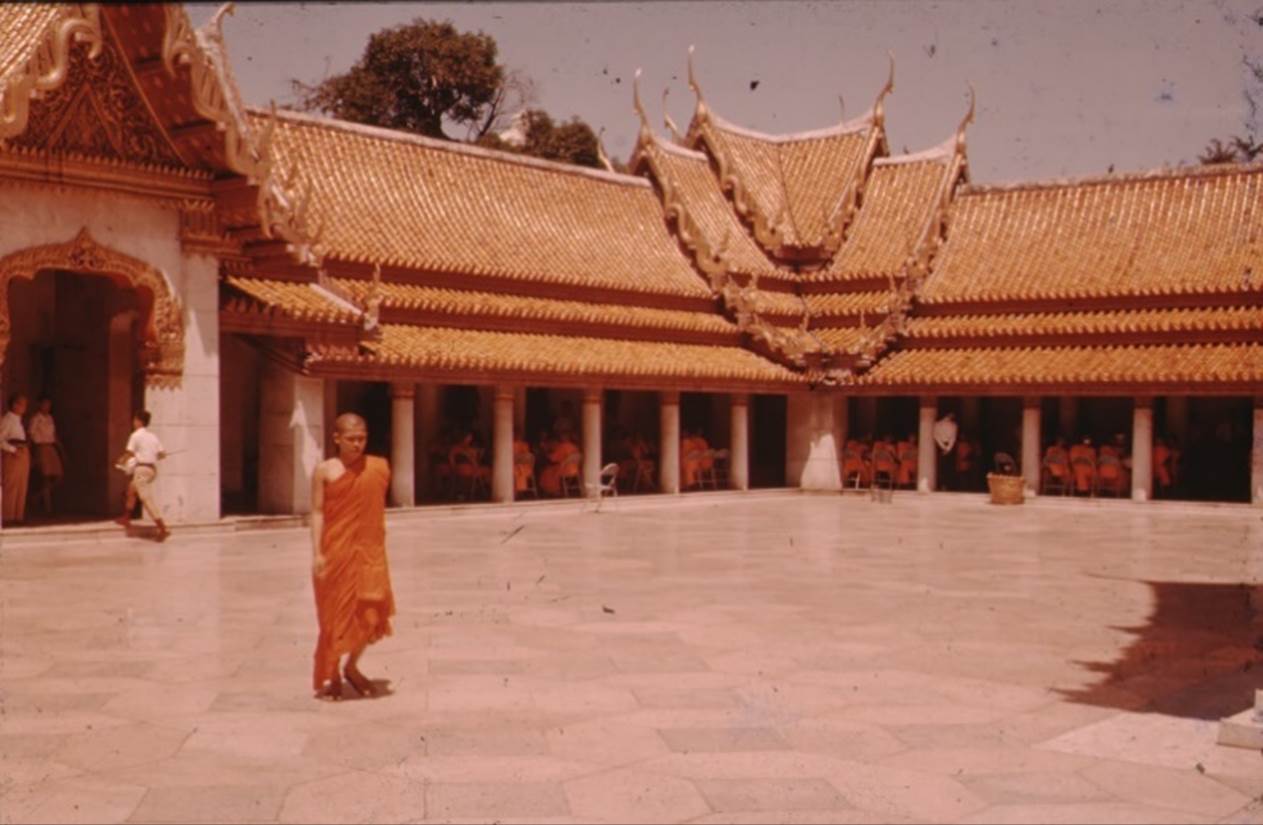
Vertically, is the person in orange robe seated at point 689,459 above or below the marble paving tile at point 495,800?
above

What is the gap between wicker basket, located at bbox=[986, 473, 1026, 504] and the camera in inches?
1003

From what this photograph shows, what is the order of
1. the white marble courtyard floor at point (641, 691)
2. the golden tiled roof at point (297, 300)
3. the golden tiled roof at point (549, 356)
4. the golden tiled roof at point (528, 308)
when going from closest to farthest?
1. the white marble courtyard floor at point (641, 691)
2. the golden tiled roof at point (297, 300)
3. the golden tiled roof at point (549, 356)
4. the golden tiled roof at point (528, 308)

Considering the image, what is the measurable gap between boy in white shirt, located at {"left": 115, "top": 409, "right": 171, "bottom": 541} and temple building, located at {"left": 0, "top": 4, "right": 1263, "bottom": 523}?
0.88 m

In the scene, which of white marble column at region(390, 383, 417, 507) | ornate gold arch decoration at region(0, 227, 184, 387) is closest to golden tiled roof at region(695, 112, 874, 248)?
white marble column at region(390, 383, 417, 507)

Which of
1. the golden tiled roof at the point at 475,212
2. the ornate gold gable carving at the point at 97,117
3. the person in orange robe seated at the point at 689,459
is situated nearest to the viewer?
the ornate gold gable carving at the point at 97,117

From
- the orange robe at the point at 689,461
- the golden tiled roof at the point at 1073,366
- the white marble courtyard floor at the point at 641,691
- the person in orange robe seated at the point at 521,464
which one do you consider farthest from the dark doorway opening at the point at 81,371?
the golden tiled roof at the point at 1073,366

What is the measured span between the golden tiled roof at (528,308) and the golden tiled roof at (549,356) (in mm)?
368

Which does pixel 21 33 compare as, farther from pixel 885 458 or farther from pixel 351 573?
pixel 885 458

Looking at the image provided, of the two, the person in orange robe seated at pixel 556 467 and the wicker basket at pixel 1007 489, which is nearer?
the person in orange robe seated at pixel 556 467

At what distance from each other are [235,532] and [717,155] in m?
19.0

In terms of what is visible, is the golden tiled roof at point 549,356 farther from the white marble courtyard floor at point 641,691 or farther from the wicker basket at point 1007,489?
the white marble courtyard floor at point 641,691

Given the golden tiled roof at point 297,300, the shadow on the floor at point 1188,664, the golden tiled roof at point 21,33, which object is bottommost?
the shadow on the floor at point 1188,664

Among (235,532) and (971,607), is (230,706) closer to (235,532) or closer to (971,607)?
(971,607)

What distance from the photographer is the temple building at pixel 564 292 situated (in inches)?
679
